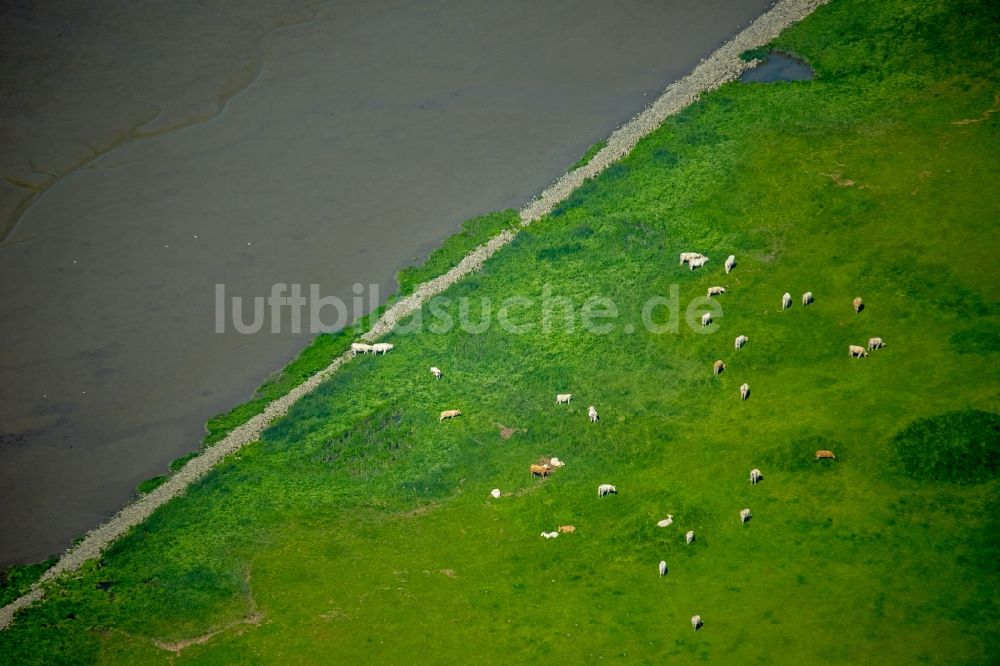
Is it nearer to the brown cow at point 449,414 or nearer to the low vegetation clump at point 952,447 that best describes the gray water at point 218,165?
the brown cow at point 449,414

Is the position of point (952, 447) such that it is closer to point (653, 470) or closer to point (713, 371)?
point (713, 371)

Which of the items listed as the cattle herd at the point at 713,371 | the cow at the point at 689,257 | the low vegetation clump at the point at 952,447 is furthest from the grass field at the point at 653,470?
the cow at the point at 689,257

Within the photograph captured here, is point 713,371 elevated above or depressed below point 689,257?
below

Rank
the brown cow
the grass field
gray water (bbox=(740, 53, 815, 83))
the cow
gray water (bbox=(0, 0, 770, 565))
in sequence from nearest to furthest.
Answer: the grass field → the brown cow → gray water (bbox=(0, 0, 770, 565)) → the cow → gray water (bbox=(740, 53, 815, 83))

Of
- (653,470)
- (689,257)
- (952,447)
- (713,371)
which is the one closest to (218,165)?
(689,257)

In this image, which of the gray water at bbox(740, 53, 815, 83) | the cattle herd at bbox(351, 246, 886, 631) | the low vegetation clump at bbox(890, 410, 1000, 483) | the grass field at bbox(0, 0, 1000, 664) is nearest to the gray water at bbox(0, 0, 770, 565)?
the gray water at bbox(740, 53, 815, 83)

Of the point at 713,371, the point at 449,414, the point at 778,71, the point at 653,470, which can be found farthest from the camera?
the point at 778,71

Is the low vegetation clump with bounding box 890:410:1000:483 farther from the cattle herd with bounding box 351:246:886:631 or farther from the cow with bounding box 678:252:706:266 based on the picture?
the cow with bounding box 678:252:706:266
